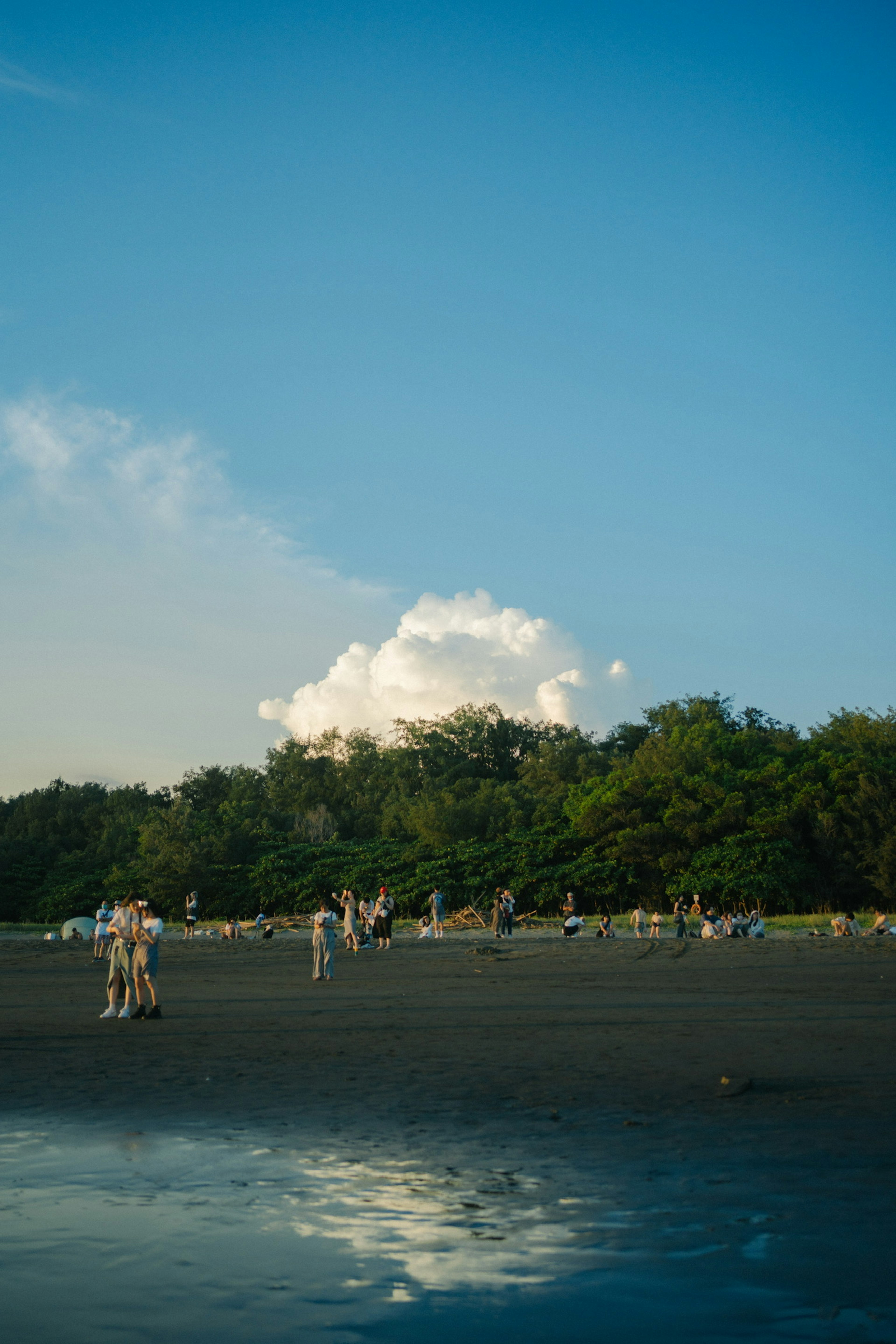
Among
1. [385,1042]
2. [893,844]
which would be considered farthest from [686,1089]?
[893,844]

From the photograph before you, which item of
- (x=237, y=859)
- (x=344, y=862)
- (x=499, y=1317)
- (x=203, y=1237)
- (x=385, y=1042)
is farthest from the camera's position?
(x=237, y=859)

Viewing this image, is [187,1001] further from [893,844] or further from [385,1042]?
[893,844]

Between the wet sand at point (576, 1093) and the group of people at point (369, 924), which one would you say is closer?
the wet sand at point (576, 1093)

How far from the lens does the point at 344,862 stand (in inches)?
2398

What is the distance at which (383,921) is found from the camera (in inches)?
1364

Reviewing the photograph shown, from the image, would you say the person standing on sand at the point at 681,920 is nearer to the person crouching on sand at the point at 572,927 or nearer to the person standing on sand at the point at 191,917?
the person crouching on sand at the point at 572,927

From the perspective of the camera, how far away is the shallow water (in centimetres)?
440

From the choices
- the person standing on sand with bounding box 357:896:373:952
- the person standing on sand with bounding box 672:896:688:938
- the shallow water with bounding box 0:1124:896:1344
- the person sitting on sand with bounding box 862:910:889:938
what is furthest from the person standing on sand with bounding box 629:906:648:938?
the shallow water with bounding box 0:1124:896:1344

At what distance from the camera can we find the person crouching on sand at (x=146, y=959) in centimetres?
1555

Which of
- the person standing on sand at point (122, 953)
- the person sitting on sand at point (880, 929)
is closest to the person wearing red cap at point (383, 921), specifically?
the person sitting on sand at point (880, 929)

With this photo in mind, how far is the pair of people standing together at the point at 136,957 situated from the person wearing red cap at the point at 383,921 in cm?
1881

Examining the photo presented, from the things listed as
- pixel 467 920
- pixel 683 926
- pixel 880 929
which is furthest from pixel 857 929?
pixel 467 920

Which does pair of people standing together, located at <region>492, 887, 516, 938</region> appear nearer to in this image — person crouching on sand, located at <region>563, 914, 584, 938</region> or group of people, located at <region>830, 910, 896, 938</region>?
person crouching on sand, located at <region>563, 914, 584, 938</region>

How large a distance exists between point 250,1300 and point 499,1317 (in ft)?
3.65
